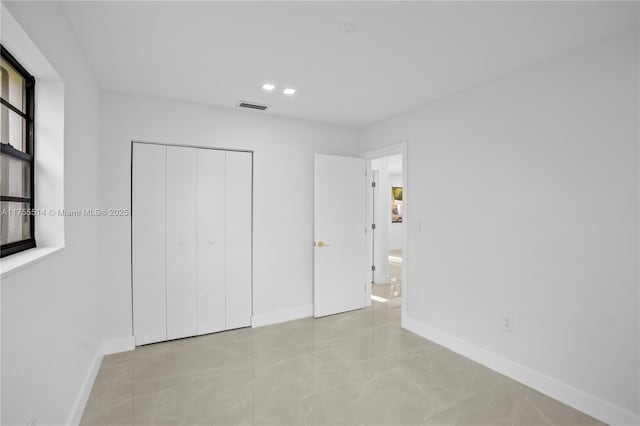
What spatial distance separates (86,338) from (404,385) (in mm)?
2381

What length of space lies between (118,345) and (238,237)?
1.53m

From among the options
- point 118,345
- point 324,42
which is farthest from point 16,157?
point 118,345

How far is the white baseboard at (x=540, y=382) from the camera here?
6.71ft

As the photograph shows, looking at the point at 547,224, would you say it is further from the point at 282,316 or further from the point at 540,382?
the point at 282,316

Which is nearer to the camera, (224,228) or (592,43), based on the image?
(592,43)

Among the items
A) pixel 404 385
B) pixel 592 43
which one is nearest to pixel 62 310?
pixel 404 385

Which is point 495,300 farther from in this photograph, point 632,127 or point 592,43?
point 592,43

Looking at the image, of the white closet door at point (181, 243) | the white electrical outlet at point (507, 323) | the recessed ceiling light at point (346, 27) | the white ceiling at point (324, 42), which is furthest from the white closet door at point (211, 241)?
the white electrical outlet at point (507, 323)

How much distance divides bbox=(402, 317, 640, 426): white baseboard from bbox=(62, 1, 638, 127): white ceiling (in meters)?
2.37

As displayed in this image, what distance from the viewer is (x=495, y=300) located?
2777mm

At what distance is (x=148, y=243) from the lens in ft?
10.6

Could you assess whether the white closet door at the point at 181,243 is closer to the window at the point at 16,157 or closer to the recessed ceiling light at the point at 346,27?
the window at the point at 16,157

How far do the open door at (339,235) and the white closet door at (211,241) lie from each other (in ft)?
3.73

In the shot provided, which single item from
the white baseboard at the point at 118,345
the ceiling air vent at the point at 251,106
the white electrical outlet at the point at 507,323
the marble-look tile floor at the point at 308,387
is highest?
the ceiling air vent at the point at 251,106
